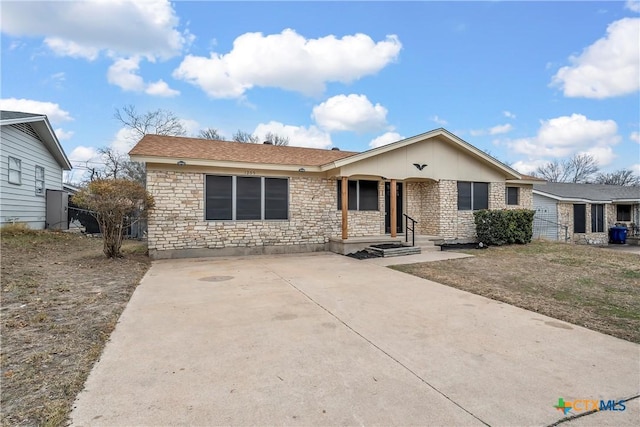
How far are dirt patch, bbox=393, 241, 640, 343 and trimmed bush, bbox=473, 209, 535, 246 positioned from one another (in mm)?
1335

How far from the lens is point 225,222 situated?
10.2 meters

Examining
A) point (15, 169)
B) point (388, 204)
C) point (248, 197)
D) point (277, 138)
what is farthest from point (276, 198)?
point (277, 138)

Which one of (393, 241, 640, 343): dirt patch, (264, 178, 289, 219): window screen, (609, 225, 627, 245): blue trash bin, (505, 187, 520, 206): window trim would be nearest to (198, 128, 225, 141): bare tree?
(264, 178, 289, 219): window screen

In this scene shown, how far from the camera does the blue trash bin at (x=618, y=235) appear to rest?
19.0 metres

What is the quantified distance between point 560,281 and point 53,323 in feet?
27.5

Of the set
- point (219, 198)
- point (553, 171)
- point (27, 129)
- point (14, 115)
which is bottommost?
point (219, 198)

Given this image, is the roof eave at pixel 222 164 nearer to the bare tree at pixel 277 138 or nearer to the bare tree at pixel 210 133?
the bare tree at pixel 210 133

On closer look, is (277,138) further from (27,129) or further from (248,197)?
(248,197)

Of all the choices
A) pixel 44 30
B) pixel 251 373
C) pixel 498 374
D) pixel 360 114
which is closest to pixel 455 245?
pixel 498 374

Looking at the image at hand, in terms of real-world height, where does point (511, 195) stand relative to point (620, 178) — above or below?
below

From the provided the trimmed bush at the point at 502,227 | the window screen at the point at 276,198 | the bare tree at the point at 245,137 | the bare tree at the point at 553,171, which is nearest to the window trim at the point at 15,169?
the window screen at the point at 276,198

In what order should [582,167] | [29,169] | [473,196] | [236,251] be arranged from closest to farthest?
[236,251]
[473,196]
[29,169]
[582,167]

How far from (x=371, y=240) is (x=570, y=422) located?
8.69m

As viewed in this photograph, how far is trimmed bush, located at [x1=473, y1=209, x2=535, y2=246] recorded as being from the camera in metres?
11.9
